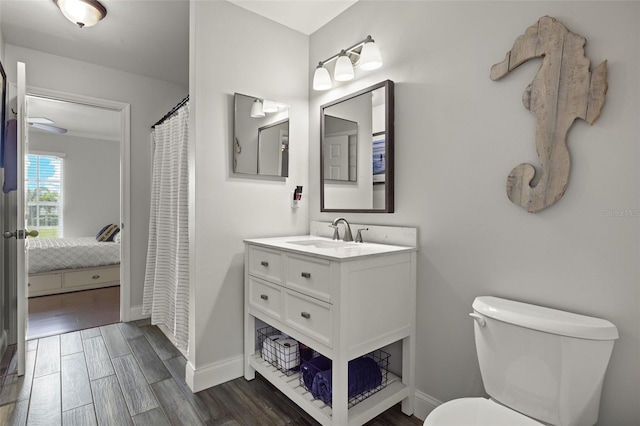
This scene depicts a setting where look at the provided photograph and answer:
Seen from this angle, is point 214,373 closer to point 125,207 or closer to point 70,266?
point 125,207

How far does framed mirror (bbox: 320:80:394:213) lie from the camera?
190cm

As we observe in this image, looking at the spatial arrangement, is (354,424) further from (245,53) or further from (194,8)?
(194,8)

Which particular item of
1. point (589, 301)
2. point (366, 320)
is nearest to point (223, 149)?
point (366, 320)

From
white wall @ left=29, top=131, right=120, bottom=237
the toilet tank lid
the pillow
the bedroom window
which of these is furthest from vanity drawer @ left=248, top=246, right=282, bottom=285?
the bedroom window

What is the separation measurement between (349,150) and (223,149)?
32.6 inches

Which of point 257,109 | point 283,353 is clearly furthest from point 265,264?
point 257,109

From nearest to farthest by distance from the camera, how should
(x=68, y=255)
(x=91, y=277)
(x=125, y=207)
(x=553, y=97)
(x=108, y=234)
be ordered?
(x=553, y=97) → (x=125, y=207) → (x=68, y=255) → (x=91, y=277) → (x=108, y=234)

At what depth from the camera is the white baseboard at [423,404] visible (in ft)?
5.57

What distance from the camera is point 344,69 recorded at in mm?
2053

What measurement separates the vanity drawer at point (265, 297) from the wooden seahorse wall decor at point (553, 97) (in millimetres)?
1284

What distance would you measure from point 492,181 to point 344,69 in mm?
1144

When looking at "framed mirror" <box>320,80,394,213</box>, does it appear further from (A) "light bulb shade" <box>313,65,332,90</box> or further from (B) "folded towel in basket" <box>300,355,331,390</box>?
(B) "folded towel in basket" <box>300,355,331,390</box>

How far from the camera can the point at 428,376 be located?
1726 millimetres

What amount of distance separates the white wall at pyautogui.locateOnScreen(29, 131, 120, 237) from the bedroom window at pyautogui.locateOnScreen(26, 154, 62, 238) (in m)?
0.10
